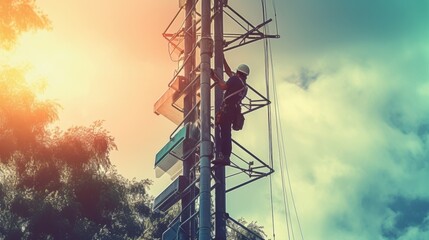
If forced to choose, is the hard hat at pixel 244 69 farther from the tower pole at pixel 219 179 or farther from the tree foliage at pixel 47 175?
the tree foliage at pixel 47 175

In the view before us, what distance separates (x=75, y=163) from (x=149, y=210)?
9.62m

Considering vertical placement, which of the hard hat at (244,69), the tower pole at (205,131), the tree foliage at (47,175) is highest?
the tree foliage at (47,175)

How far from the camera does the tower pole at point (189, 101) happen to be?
10.7m

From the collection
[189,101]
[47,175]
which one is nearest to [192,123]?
[189,101]

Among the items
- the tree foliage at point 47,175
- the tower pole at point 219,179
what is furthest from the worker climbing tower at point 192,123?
the tree foliage at point 47,175

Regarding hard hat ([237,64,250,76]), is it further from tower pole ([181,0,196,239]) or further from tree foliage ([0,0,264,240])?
tree foliage ([0,0,264,240])

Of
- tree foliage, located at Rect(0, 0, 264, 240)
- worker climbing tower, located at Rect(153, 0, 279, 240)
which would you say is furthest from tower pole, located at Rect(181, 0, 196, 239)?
tree foliage, located at Rect(0, 0, 264, 240)

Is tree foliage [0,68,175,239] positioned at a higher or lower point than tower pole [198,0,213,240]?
higher

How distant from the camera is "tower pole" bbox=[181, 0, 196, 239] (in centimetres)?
1070

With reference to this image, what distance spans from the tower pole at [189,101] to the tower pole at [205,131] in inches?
94.4

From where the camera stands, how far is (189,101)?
11469 millimetres

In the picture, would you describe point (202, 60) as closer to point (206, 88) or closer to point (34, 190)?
point (206, 88)

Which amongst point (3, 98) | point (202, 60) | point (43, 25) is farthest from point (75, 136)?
point (202, 60)

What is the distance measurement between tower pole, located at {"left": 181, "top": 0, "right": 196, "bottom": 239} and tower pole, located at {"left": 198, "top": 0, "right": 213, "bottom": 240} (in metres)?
2.40
